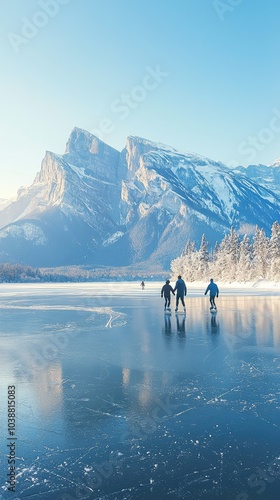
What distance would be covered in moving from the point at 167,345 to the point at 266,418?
7498 millimetres

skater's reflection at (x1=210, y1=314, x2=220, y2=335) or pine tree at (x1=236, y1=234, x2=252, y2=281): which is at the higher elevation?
pine tree at (x1=236, y1=234, x2=252, y2=281)

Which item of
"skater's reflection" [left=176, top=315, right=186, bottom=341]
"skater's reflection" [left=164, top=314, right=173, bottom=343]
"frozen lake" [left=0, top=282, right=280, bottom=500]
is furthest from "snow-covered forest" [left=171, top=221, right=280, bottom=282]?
"frozen lake" [left=0, top=282, right=280, bottom=500]

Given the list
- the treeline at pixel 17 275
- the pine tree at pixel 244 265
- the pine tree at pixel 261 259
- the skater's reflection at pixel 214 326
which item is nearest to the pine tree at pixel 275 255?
the pine tree at pixel 261 259

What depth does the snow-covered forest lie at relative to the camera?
77.6 meters

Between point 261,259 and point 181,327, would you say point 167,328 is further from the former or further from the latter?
point 261,259

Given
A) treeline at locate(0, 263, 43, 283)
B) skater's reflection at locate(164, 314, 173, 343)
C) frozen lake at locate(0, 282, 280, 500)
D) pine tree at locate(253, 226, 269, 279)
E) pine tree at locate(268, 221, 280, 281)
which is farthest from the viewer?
treeline at locate(0, 263, 43, 283)

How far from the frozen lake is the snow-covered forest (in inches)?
2637

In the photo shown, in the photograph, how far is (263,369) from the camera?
10391mm

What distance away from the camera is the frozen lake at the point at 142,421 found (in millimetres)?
4902

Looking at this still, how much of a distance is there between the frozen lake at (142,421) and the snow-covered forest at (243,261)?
66968 millimetres

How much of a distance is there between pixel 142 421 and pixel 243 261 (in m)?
82.4

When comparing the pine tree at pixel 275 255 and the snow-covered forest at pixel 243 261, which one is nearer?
the pine tree at pixel 275 255

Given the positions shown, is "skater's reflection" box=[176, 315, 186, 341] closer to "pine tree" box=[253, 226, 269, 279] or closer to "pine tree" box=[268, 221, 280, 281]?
"pine tree" box=[268, 221, 280, 281]

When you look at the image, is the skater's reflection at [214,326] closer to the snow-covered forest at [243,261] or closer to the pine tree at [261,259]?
the snow-covered forest at [243,261]
